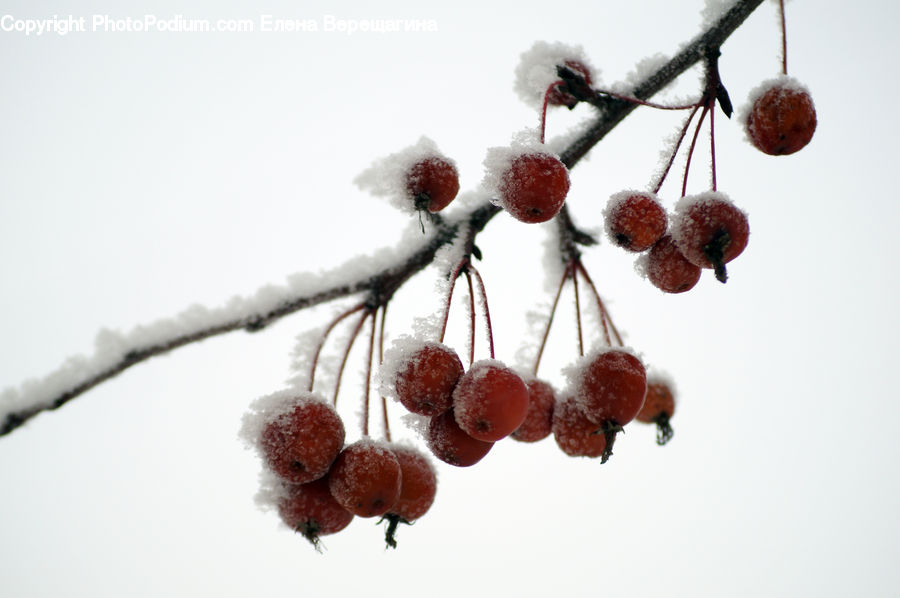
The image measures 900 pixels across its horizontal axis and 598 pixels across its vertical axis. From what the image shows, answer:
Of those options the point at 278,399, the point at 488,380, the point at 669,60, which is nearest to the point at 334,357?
the point at 278,399

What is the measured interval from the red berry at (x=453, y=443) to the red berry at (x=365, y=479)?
0.12m

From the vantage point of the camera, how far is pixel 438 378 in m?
1.31

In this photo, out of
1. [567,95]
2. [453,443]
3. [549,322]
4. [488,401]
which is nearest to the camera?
[488,401]

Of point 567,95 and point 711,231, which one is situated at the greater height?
point 567,95

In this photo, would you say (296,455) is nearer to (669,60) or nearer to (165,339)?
(165,339)

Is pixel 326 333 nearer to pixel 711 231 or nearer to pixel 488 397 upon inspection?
pixel 488 397

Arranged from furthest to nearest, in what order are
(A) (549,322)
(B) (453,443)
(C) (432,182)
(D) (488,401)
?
(A) (549,322), (C) (432,182), (B) (453,443), (D) (488,401)

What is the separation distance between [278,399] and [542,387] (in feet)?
2.34

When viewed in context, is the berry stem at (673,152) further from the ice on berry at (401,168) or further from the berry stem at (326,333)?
the berry stem at (326,333)

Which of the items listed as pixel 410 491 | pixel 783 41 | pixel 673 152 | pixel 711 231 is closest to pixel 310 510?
pixel 410 491

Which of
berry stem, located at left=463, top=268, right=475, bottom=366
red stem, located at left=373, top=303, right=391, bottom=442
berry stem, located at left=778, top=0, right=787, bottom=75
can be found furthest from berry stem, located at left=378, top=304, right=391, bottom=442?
berry stem, located at left=778, top=0, right=787, bottom=75

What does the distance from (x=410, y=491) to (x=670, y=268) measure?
846mm

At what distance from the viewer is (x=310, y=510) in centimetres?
142

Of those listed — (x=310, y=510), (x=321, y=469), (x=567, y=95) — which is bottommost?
(x=310, y=510)
